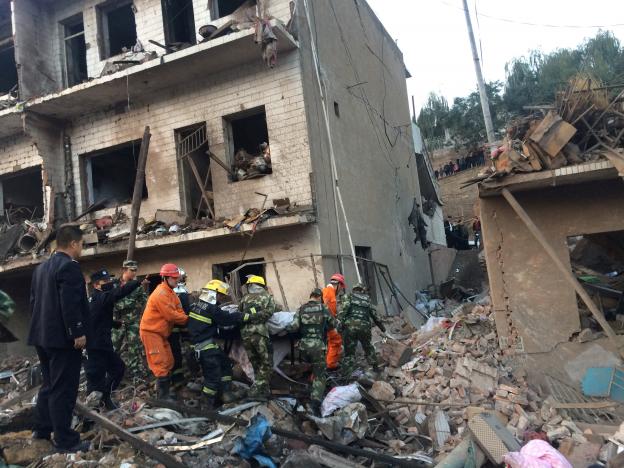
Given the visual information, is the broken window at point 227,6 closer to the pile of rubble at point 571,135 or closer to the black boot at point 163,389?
the pile of rubble at point 571,135

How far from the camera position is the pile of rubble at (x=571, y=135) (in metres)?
6.71

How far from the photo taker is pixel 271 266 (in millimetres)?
10016

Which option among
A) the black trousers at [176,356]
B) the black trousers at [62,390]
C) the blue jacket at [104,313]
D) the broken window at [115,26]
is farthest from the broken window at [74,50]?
the black trousers at [62,390]

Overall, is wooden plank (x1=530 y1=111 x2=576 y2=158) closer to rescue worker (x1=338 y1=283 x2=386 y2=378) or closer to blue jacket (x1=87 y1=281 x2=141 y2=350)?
rescue worker (x1=338 y1=283 x2=386 y2=378)

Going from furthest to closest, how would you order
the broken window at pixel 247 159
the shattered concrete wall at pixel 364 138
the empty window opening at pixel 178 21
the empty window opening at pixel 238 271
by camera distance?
the empty window opening at pixel 178 21 → the shattered concrete wall at pixel 364 138 → the broken window at pixel 247 159 → the empty window opening at pixel 238 271

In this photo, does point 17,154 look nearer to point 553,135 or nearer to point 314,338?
point 314,338

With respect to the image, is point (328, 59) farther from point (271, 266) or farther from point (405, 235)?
point (405, 235)

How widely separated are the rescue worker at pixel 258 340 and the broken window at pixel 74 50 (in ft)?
31.5

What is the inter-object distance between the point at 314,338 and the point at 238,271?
4.18m

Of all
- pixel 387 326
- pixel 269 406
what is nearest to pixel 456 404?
pixel 269 406

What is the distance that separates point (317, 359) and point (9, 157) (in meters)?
10.9

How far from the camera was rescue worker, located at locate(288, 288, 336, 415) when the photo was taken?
21.0 feet

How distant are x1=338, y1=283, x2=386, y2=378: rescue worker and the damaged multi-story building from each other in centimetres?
189

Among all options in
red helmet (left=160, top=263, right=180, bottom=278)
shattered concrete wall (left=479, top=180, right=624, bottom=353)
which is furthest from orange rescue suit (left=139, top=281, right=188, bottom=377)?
shattered concrete wall (left=479, top=180, right=624, bottom=353)
